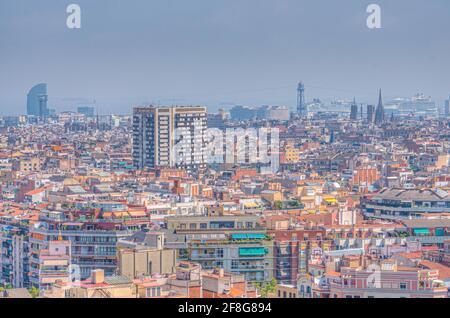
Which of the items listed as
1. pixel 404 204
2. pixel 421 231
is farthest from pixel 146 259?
pixel 404 204

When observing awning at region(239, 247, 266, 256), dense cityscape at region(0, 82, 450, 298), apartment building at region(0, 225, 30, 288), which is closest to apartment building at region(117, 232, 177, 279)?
dense cityscape at region(0, 82, 450, 298)

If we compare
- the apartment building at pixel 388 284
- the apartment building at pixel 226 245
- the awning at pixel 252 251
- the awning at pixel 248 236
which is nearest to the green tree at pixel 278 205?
the apartment building at pixel 226 245

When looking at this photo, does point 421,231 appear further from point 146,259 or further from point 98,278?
point 98,278

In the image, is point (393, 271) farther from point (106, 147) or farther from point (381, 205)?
point (106, 147)

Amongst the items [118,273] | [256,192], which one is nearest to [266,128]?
[256,192]

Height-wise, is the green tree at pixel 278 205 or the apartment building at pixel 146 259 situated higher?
the apartment building at pixel 146 259

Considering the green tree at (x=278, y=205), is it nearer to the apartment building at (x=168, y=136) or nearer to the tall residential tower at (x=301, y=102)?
the apartment building at (x=168, y=136)

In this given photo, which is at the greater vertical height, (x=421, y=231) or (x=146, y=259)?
(x=146, y=259)

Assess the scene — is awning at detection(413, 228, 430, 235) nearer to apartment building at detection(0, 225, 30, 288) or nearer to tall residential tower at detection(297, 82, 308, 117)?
apartment building at detection(0, 225, 30, 288)
